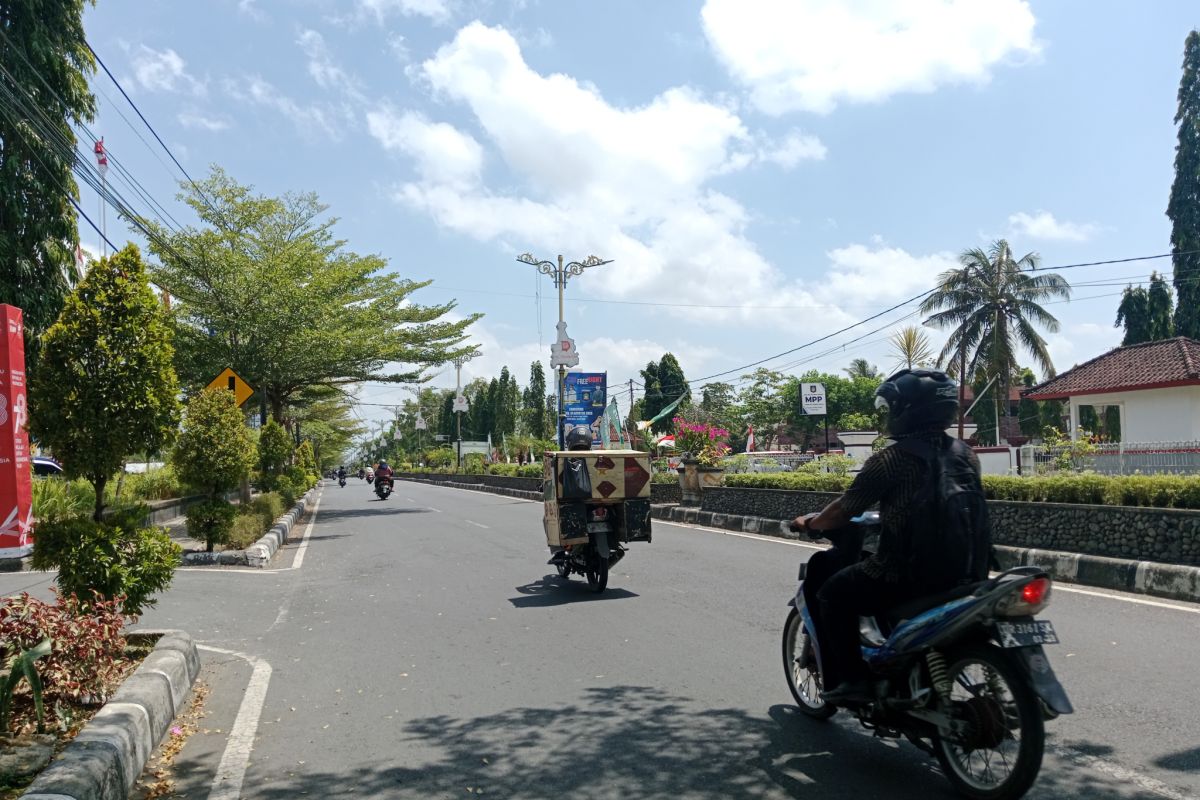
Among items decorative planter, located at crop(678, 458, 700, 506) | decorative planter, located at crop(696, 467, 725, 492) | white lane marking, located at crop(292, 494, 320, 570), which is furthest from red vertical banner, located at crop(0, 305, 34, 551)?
decorative planter, located at crop(696, 467, 725, 492)

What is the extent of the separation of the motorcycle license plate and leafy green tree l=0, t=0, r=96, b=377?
1894 cm

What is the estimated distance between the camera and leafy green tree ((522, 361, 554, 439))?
80.2m

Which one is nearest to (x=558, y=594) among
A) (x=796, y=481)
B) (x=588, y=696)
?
(x=588, y=696)

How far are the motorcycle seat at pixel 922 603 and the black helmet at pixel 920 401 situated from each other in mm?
722

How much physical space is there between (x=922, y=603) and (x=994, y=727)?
1.83 ft

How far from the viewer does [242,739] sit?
4910 mm

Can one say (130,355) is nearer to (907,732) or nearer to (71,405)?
(71,405)

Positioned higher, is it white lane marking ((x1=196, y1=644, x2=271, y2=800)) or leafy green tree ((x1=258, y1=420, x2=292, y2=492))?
leafy green tree ((x1=258, y1=420, x2=292, y2=492))

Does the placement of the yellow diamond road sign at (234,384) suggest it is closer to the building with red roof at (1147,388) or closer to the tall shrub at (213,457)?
the tall shrub at (213,457)

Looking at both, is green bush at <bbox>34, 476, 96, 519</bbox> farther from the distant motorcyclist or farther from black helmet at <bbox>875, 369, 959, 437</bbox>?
black helmet at <bbox>875, 369, 959, 437</bbox>

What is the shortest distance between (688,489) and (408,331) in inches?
411

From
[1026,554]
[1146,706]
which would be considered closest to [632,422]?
[1026,554]

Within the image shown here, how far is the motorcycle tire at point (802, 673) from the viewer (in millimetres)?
4746

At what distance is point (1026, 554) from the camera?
10438 millimetres
